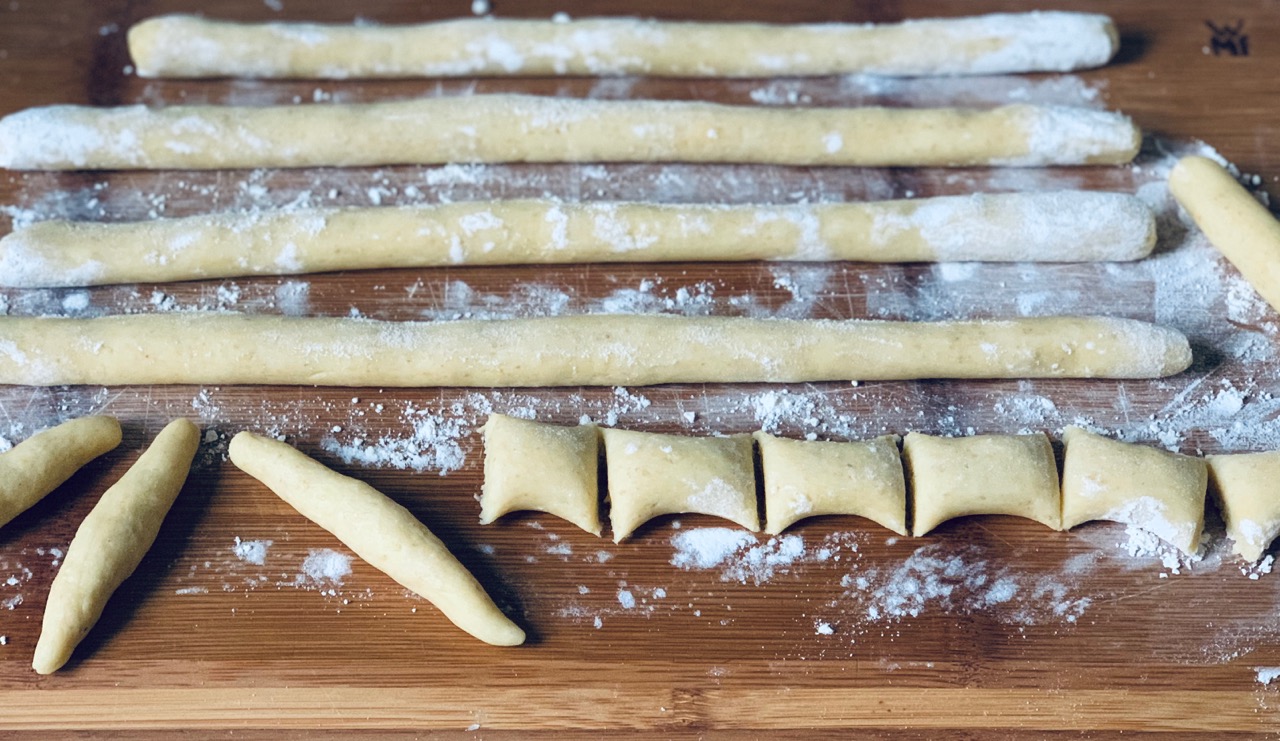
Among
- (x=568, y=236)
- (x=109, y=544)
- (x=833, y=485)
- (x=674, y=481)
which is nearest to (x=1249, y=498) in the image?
(x=833, y=485)

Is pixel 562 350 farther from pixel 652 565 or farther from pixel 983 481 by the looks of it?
pixel 983 481

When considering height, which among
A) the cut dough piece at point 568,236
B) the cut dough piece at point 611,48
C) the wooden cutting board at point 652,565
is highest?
the cut dough piece at point 611,48

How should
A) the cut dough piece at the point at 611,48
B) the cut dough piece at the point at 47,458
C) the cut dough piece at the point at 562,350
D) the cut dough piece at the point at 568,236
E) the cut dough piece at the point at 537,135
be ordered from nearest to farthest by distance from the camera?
the cut dough piece at the point at 47,458
the cut dough piece at the point at 562,350
the cut dough piece at the point at 568,236
the cut dough piece at the point at 537,135
the cut dough piece at the point at 611,48

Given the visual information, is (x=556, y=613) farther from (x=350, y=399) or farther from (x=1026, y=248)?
(x=1026, y=248)

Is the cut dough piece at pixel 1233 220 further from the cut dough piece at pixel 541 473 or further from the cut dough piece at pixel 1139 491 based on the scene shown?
the cut dough piece at pixel 541 473

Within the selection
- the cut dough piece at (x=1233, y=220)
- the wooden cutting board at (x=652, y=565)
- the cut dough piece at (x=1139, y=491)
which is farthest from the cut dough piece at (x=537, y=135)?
the cut dough piece at (x=1139, y=491)

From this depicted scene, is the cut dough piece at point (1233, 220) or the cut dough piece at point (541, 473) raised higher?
the cut dough piece at point (1233, 220)

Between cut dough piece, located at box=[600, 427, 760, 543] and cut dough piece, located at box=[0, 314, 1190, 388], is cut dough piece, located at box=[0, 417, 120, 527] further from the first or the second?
cut dough piece, located at box=[600, 427, 760, 543]
